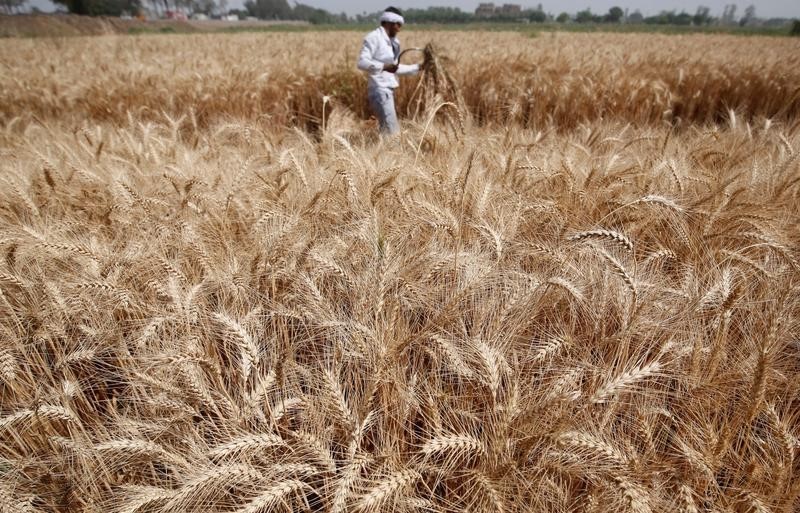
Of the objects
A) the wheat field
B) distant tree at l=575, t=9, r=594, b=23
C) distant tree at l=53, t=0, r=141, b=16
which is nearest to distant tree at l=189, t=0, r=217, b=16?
distant tree at l=53, t=0, r=141, b=16

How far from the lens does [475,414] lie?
100 centimetres

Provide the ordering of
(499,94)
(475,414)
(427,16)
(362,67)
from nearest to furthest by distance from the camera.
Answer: (475,414) < (362,67) < (499,94) < (427,16)

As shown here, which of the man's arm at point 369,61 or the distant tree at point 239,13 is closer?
the man's arm at point 369,61

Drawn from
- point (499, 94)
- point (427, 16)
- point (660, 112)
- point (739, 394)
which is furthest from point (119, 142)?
point (427, 16)

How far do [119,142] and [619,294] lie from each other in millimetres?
3396

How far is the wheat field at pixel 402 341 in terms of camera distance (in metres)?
0.89

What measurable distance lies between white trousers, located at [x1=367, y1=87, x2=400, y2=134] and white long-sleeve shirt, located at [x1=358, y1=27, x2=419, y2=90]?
54mm

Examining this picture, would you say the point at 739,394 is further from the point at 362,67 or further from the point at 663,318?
the point at 362,67

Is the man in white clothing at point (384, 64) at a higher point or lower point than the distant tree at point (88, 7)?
lower

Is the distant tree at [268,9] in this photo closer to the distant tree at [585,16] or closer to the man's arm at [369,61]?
the distant tree at [585,16]

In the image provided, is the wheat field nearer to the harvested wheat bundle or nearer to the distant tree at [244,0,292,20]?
the harvested wheat bundle

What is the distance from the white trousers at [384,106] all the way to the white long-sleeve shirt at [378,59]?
0.05 metres

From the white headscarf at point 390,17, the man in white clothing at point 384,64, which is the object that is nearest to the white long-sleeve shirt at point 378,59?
the man in white clothing at point 384,64

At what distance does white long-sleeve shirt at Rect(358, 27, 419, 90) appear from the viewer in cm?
407
